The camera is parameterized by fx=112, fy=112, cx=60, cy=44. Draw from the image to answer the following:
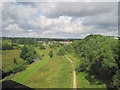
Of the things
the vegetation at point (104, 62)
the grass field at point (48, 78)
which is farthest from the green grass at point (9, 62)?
the vegetation at point (104, 62)

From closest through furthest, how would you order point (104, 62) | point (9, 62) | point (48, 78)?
point (104, 62) → point (48, 78) → point (9, 62)

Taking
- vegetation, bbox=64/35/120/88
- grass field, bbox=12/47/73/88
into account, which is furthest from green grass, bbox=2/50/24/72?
vegetation, bbox=64/35/120/88

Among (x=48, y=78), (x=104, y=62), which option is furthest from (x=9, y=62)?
(x=104, y=62)

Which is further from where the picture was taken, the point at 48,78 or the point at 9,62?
the point at 9,62

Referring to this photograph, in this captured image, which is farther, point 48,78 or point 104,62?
point 48,78

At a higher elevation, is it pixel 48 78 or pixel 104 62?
pixel 104 62

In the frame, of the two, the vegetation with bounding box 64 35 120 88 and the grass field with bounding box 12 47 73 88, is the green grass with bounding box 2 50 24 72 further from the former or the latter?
the vegetation with bounding box 64 35 120 88

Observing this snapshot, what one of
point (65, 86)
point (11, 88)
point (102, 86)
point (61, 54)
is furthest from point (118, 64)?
point (61, 54)

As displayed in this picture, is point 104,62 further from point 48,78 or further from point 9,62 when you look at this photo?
point 9,62

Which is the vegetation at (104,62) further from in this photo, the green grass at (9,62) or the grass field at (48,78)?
the green grass at (9,62)

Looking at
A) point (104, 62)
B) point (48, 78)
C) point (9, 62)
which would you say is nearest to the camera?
point (104, 62)

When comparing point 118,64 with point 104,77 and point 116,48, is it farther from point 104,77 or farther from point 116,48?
point 104,77
